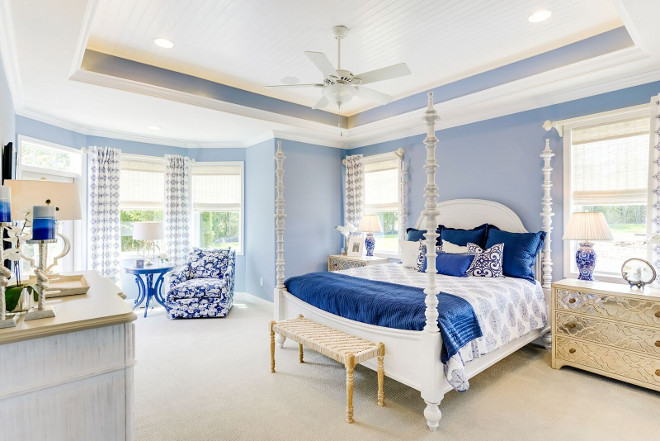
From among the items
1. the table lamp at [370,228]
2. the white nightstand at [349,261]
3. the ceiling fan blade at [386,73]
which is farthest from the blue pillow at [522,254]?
the ceiling fan blade at [386,73]

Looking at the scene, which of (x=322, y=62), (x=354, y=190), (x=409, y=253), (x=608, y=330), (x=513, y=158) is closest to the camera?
(x=322, y=62)

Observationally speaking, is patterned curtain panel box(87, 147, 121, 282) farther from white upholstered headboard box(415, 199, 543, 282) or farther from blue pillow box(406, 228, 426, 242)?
white upholstered headboard box(415, 199, 543, 282)

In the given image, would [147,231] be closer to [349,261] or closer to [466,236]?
[349,261]

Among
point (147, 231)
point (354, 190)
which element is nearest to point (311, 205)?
point (354, 190)

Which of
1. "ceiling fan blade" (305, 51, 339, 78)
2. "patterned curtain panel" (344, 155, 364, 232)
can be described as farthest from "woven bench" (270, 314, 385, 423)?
"patterned curtain panel" (344, 155, 364, 232)

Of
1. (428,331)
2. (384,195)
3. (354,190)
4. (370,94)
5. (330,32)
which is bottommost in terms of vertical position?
(428,331)

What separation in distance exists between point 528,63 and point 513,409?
319 centimetres

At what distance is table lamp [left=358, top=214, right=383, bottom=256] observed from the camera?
529 centimetres

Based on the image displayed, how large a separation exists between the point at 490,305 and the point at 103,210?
509 centimetres

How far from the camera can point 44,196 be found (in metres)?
2.31

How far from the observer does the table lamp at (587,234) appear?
3.03 m

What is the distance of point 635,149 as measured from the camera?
10.7 ft

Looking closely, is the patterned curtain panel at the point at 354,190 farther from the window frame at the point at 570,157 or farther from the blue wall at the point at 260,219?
the window frame at the point at 570,157

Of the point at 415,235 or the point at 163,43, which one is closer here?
the point at 163,43
